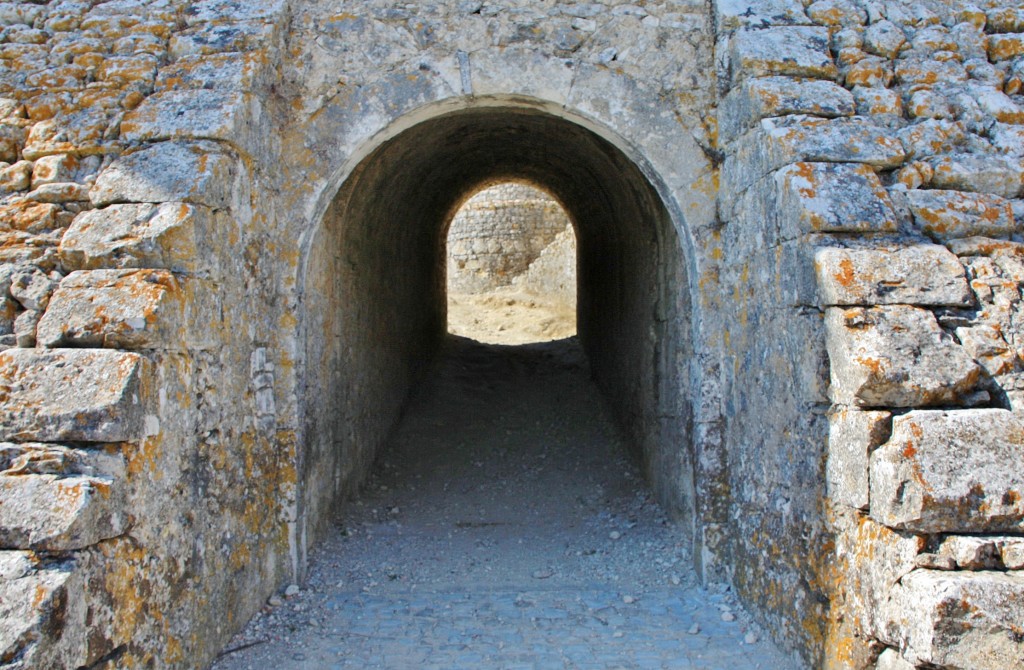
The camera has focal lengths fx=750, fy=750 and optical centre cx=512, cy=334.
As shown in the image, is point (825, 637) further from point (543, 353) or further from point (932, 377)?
point (543, 353)

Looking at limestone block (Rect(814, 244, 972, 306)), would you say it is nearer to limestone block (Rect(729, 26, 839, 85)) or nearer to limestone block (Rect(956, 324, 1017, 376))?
limestone block (Rect(956, 324, 1017, 376))

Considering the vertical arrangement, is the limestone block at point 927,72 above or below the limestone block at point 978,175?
above

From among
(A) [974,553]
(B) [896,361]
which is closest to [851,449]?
(B) [896,361]

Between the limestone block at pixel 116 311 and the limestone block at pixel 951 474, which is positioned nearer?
the limestone block at pixel 951 474

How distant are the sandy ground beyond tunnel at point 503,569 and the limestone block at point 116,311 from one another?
147 centimetres

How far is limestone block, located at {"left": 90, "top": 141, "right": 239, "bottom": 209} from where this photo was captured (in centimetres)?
334

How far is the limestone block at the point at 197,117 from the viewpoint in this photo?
358 cm

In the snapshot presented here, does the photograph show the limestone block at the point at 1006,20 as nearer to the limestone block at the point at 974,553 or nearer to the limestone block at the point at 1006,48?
the limestone block at the point at 1006,48

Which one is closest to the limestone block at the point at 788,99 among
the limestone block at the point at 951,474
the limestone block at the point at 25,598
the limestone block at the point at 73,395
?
the limestone block at the point at 951,474

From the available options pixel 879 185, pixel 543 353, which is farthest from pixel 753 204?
pixel 543 353

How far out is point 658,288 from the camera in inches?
202

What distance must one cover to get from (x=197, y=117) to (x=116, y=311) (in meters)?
1.22

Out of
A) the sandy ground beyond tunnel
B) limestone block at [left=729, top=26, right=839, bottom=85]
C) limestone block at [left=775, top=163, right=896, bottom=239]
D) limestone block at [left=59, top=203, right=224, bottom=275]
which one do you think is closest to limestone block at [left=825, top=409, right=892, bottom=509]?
limestone block at [left=775, top=163, right=896, bottom=239]

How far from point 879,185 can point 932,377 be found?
1059 mm
